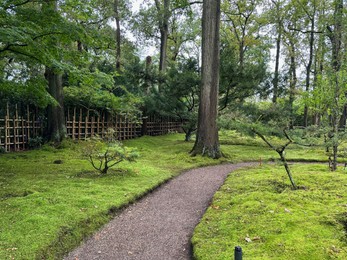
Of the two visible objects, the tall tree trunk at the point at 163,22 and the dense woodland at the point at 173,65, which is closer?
Result: the dense woodland at the point at 173,65

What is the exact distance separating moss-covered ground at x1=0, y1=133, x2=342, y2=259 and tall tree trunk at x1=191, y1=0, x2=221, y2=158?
0.80m

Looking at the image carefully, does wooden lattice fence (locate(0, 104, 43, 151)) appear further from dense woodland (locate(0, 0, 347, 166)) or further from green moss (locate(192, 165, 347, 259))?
green moss (locate(192, 165, 347, 259))

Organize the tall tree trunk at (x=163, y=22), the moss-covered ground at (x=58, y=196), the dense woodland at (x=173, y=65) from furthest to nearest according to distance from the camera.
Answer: the tall tree trunk at (x=163, y=22), the dense woodland at (x=173, y=65), the moss-covered ground at (x=58, y=196)

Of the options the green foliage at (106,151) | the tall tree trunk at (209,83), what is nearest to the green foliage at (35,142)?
the green foliage at (106,151)

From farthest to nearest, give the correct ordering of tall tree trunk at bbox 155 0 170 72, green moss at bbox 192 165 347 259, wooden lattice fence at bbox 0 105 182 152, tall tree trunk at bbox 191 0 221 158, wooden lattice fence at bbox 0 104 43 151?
tall tree trunk at bbox 155 0 170 72 → tall tree trunk at bbox 191 0 221 158 → wooden lattice fence at bbox 0 105 182 152 → wooden lattice fence at bbox 0 104 43 151 → green moss at bbox 192 165 347 259

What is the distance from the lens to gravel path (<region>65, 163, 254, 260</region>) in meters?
3.46

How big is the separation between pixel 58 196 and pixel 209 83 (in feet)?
23.6

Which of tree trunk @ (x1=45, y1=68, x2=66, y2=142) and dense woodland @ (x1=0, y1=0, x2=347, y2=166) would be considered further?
A: tree trunk @ (x1=45, y1=68, x2=66, y2=142)

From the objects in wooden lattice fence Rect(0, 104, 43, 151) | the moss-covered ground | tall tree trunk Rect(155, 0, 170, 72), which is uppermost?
tall tree trunk Rect(155, 0, 170, 72)

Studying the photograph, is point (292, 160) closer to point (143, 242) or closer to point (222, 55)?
point (222, 55)

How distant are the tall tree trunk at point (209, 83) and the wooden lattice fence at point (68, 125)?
12.5 feet

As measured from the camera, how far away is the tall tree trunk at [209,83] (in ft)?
33.9

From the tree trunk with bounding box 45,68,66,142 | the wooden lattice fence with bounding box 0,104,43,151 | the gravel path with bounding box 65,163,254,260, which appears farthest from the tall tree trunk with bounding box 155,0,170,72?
the gravel path with bounding box 65,163,254,260

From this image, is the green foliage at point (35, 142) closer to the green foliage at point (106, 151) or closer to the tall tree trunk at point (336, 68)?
the green foliage at point (106, 151)
